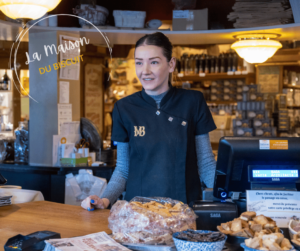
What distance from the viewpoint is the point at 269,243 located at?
1146mm

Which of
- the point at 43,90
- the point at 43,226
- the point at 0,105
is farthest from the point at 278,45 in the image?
the point at 0,105

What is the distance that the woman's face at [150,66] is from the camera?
1.99 meters

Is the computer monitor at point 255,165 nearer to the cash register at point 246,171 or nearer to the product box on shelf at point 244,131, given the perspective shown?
the cash register at point 246,171

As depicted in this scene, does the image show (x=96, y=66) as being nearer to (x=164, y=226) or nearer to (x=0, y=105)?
(x=0, y=105)

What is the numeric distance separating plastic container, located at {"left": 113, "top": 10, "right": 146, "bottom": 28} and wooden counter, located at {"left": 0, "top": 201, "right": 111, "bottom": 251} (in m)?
2.66

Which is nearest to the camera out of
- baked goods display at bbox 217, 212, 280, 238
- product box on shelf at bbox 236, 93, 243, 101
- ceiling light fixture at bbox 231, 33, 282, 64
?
baked goods display at bbox 217, 212, 280, 238

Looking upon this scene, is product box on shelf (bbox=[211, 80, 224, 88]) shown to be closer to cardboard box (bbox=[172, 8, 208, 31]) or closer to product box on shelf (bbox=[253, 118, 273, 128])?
product box on shelf (bbox=[253, 118, 273, 128])

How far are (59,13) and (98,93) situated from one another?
3115mm

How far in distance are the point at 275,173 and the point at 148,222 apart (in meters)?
0.54

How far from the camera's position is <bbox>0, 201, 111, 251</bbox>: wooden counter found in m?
1.67

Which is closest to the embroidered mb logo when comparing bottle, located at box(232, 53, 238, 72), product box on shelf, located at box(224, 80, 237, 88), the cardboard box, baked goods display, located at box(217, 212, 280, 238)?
baked goods display, located at box(217, 212, 280, 238)

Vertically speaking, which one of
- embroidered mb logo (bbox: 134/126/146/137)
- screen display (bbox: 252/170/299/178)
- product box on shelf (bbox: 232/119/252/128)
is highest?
embroidered mb logo (bbox: 134/126/146/137)

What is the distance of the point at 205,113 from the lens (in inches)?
86.0

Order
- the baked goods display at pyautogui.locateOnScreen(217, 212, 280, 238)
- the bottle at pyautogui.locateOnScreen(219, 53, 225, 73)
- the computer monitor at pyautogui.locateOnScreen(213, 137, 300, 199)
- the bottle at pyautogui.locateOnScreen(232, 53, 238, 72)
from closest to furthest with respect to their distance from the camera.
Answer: the baked goods display at pyautogui.locateOnScreen(217, 212, 280, 238) → the computer monitor at pyautogui.locateOnScreen(213, 137, 300, 199) → the bottle at pyautogui.locateOnScreen(232, 53, 238, 72) → the bottle at pyautogui.locateOnScreen(219, 53, 225, 73)
